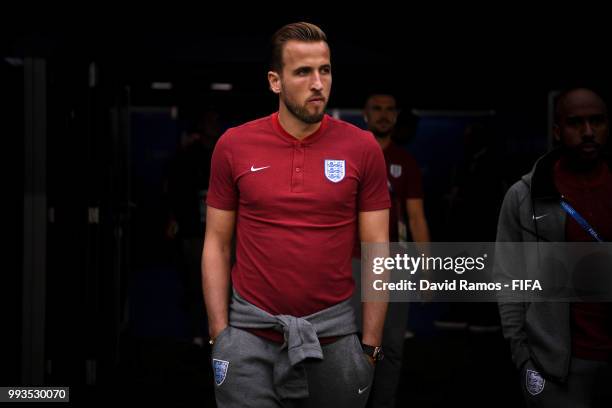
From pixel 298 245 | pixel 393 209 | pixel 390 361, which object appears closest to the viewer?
pixel 298 245

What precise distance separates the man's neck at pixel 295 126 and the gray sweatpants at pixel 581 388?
118 centimetres

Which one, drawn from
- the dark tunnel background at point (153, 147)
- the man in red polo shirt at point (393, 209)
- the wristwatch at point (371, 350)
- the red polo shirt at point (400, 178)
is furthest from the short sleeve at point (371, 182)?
the dark tunnel background at point (153, 147)

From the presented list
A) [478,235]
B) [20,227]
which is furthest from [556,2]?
[20,227]

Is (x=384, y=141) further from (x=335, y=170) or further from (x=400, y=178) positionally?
(x=335, y=170)

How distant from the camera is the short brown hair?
264 centimetres

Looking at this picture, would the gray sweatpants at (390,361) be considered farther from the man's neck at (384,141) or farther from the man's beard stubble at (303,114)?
the man's beard stubble at (303,114)

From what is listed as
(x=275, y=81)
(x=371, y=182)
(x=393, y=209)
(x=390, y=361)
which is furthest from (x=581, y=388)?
(x=393, y=209)

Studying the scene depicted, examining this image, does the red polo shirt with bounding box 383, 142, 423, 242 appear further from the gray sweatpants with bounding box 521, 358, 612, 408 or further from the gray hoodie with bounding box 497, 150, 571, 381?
the gray sweatpants with bounding box 521, 358, 612, 408

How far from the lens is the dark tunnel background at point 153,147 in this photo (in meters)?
5.29

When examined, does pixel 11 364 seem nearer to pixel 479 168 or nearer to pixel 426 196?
pixel 479 168

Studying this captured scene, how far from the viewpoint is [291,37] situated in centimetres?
265

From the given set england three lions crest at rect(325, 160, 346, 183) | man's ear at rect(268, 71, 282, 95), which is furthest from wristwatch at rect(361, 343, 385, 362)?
man's ear at rect(268, 71, 282, 95)

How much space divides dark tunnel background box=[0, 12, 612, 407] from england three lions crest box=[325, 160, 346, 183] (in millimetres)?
3015

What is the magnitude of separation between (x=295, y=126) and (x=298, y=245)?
1.23ft
